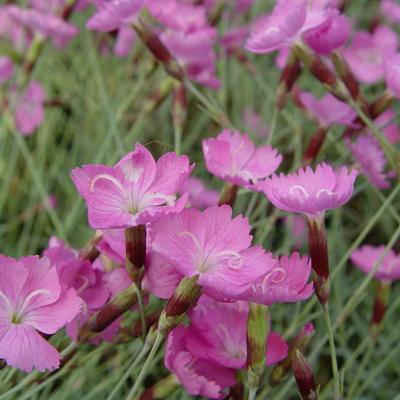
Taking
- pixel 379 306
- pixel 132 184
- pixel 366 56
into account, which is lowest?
pixel 379 306

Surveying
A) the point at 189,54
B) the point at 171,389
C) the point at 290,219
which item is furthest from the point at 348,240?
the point at 171,389

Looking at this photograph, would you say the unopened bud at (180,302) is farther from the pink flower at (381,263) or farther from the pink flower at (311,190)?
the pink flower at (381,263)

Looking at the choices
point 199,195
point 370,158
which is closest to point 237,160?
point 370,158

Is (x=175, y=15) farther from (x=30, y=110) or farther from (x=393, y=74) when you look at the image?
(x=30, y=110)

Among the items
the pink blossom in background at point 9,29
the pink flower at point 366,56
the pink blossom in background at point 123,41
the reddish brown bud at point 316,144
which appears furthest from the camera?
the pink blossom in background at point 9,29

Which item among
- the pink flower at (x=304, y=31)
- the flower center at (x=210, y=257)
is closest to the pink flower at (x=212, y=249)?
the flower center at (x=210, y=257)
